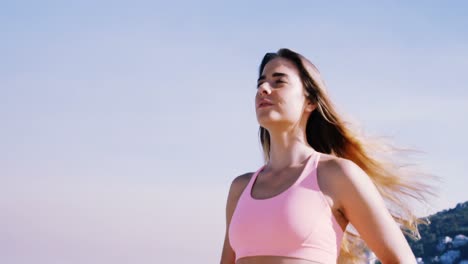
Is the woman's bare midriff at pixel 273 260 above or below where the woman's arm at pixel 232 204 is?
below

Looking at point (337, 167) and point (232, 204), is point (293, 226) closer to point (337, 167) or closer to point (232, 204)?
point (337, 167)

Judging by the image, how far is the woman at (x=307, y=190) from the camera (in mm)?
3953

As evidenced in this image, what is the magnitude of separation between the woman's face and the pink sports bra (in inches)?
15.0

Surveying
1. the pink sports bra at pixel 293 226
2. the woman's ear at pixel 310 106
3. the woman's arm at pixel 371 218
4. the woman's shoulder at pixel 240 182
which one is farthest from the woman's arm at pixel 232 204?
the woman's arm at pixel 371 218

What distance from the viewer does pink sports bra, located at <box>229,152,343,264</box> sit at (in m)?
3.92

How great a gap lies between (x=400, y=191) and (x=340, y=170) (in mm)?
1008

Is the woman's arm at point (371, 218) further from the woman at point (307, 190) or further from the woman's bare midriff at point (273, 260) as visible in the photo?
the woman's bare midriff at point (273, 260)

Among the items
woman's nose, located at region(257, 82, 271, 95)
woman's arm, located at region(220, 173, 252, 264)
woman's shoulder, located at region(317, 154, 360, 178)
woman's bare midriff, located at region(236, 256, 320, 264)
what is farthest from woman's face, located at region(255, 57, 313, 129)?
woman's bare midriff, located at region(236, 256, 320, 264)

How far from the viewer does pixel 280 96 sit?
4.31m

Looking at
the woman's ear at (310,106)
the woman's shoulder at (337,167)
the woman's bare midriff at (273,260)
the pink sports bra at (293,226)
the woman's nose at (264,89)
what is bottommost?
the woman's bare midriff at (273,260)

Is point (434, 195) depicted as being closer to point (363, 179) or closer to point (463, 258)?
point (363, 179)

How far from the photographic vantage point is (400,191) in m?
4.88

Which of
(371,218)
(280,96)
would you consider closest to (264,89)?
(280,96)

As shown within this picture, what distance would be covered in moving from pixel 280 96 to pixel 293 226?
840 mm
